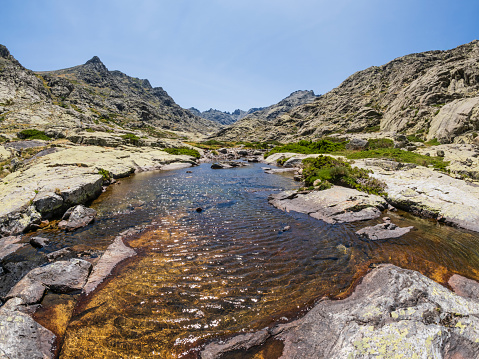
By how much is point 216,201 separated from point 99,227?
9053 mm

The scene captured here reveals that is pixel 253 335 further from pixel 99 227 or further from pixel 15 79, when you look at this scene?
pixel 15 79

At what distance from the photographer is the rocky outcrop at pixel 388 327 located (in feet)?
13.6

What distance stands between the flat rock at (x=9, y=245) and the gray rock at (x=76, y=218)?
202 cm

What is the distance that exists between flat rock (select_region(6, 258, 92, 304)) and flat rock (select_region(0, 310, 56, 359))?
126 cm

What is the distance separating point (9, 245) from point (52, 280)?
19.1ft

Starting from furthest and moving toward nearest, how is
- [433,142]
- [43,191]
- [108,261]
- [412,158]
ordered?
[433,142], [412,158], [43,191], [108,261]

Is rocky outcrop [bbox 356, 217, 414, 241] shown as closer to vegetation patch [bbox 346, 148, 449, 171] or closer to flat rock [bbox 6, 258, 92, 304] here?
vegetation patch [bbox 346, 148, 449, 171]

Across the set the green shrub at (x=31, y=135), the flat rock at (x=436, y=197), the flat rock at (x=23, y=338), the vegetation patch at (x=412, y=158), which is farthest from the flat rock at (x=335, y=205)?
the green shrub at (x=31, y=135)

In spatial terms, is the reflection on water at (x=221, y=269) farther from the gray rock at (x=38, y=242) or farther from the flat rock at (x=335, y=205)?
the flat rock at (x=335, y=205)

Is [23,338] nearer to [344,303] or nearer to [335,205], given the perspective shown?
[344,303]

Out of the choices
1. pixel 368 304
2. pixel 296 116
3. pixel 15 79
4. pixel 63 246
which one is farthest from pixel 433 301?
pixel 296 116

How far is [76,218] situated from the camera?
13148 millimetres

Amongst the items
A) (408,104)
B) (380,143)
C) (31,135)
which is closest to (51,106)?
(31,135)

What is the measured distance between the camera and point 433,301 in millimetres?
5160
